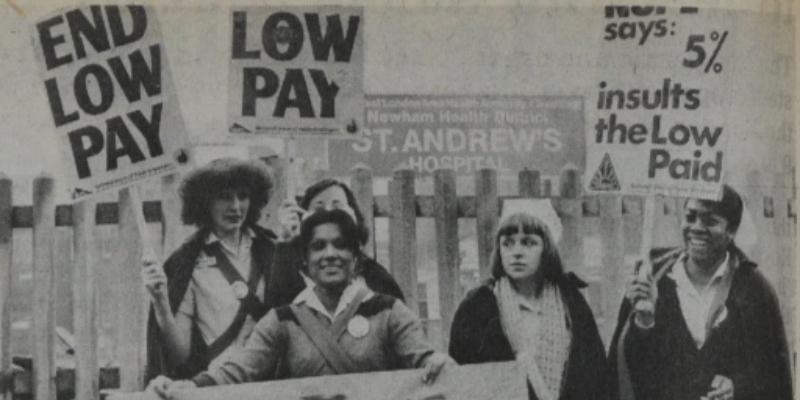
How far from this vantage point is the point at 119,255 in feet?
7.59

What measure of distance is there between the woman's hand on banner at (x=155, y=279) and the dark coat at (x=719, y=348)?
40.5 inches

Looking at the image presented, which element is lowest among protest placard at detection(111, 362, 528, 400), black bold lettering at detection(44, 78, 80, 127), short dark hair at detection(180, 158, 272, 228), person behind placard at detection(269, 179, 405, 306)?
protest placard at detection(111, 362, 528, 400)

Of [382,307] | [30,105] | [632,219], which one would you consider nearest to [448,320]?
[382,307]

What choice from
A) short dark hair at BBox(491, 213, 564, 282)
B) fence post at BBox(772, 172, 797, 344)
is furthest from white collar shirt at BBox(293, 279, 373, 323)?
fence post at BBox(772, 172, 797, 344)

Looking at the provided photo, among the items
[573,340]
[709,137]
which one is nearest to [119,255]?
[573,340]

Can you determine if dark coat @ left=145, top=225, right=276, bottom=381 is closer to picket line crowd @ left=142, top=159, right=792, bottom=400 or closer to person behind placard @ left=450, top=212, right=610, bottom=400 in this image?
picket line crowd @ left=142, top=159, right=792, bottom=400

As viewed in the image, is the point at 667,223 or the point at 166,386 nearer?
the point at 166,386

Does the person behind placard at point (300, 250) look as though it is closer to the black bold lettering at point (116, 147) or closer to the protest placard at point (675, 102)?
the black bold lettering at point (116, 147)

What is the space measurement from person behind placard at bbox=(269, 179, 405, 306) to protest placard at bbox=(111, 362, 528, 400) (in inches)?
7.4

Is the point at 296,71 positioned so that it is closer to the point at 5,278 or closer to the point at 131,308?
the point at 131,308

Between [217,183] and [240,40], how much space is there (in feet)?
1.06

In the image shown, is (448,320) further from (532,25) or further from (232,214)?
(532,25)

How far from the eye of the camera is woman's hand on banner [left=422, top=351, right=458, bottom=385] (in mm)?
2332

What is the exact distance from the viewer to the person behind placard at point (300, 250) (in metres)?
2.33
